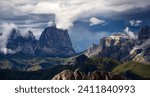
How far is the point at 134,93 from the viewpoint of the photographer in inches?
770

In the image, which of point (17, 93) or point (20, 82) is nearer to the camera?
point (17, 93)

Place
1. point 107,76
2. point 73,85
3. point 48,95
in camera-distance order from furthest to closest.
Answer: point 107,76
point 73,85
point 48,95

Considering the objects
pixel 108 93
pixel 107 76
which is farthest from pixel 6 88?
pixel 107 76

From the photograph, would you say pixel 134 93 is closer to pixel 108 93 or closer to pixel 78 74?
pixel 108 93

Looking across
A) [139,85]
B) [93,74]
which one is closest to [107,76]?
[93,74]

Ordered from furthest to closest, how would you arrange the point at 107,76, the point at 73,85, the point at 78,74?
1. the point at 107,76
2. the point at 78,74
3. the point at 73,85

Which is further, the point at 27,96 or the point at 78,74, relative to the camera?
the point at 78,74

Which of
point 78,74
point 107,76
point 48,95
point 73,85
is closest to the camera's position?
point 48,95

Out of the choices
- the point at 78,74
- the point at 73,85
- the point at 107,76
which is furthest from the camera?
the point at 107,76

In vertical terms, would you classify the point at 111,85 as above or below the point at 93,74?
above

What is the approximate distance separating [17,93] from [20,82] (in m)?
1.61

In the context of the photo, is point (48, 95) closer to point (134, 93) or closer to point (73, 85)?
point (73, 85)

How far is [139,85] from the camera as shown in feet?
68.7

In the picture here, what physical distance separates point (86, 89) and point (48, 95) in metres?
2.24
